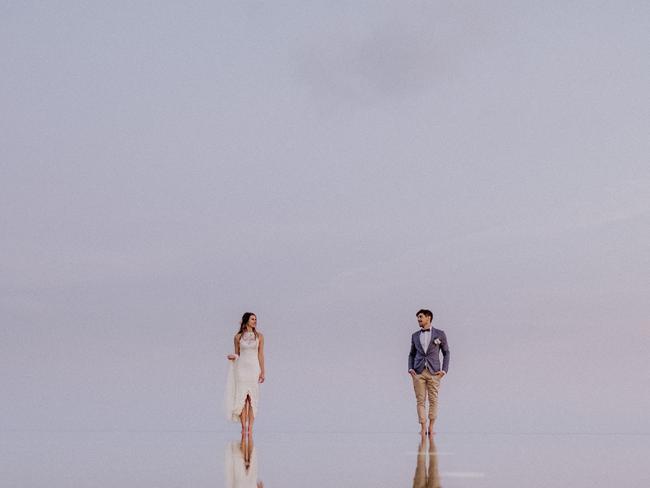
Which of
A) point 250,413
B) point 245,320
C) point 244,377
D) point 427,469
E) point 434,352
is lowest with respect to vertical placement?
point 427,469

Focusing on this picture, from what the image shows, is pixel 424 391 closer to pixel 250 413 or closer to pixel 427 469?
pixel 250 413

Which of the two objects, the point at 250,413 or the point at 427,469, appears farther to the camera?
the point at 250,413

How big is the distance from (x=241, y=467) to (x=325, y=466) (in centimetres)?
133

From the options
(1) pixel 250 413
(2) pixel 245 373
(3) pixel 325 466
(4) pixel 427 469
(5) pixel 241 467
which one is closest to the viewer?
(4) pixel 427 469

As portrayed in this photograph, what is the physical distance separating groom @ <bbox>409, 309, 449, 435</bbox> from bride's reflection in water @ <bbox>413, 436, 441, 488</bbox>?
2.72 metres

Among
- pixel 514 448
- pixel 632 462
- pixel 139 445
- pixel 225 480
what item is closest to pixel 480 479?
pixel 225 480

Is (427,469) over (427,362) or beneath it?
beneath

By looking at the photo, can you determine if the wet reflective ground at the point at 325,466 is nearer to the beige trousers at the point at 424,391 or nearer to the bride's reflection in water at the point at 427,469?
the bride's reflection in water at the point at 427,469

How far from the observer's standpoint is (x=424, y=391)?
20.3 metres

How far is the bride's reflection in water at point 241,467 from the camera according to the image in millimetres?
10008

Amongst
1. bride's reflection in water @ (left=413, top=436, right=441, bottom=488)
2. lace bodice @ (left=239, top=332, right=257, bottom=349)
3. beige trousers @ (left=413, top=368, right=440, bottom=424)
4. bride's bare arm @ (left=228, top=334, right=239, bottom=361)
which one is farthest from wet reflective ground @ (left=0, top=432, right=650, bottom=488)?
lace bodice @ (left=239, top=332, right=257, bottom=349)

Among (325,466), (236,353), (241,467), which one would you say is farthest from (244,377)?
(241,467)

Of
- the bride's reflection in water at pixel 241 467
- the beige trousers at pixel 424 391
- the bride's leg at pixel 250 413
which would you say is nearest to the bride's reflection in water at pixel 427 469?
the bride's reflection in water at pixel 241 467

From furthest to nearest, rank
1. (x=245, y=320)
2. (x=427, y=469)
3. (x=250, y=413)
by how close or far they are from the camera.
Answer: (x=250, y=413)
(x=245, y=320)
(x=427, y=469)
